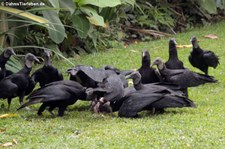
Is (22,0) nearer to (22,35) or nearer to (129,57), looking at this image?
(22,35)

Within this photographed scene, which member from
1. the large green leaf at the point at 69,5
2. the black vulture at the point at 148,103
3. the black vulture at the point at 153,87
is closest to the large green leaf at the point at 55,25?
the large green leaf at the point at 69,5

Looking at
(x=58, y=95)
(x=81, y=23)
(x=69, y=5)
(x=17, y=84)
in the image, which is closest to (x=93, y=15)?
(x=69, y=5)

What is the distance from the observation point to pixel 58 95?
6.99 meters

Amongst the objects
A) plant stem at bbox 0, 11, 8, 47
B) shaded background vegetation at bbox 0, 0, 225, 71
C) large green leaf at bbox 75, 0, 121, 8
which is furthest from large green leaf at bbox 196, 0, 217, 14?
plant stem at bbox 0, 11, 8, 47

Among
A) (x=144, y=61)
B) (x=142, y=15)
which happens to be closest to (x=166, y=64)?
(x=144, y=61)

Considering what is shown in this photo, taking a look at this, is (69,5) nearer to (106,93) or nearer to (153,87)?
(106,93)

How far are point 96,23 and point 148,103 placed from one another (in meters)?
3.27

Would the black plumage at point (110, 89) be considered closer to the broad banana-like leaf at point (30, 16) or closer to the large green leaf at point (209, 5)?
the broad banana-like leaf at point (30, 16)

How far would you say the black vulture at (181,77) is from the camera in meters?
7.88

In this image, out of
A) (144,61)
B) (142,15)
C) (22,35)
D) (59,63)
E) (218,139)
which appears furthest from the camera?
(142,15)

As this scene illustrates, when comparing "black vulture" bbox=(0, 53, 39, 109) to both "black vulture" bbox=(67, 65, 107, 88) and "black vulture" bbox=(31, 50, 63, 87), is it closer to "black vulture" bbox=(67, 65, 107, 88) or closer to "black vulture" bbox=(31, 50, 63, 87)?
"black vulture" bbox=(31, 50, 63, 87)

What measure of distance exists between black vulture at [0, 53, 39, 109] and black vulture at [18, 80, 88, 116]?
1.02 ft

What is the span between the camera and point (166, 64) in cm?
857

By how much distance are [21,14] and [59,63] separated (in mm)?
2954
